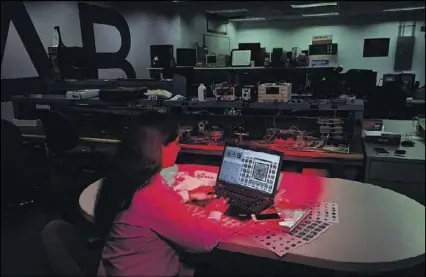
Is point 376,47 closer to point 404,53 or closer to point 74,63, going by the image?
point 404,53

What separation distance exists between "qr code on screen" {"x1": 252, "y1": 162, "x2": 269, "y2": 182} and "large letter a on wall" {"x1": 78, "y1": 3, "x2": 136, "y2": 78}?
2.66 ft

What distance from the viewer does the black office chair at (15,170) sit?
2.71 ft

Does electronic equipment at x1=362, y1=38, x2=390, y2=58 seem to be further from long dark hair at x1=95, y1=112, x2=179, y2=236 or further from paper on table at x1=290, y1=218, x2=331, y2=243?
long dark hair at x1=95, y1=112, x2=179, y2=236

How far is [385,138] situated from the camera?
8.82ft

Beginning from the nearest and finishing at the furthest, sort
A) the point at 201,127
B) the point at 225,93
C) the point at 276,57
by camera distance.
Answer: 1. the point at 225,93
2. the point at 201,127
3. the point at 276,57

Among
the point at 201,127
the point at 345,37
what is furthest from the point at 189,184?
the point at 345,37

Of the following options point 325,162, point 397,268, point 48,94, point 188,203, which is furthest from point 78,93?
point 325,162

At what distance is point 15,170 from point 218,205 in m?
0.95

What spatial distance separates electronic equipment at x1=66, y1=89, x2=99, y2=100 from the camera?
46.9 inches

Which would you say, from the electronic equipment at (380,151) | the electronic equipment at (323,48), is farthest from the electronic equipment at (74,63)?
the electronic equipment at (323,48)

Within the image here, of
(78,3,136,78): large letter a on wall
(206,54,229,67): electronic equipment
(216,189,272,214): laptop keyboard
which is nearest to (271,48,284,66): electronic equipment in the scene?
(206,54,229,67): electronic equipment

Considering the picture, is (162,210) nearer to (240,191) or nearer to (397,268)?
(240,191)

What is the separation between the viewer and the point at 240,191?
1673 millimetres

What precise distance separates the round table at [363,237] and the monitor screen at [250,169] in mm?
177
